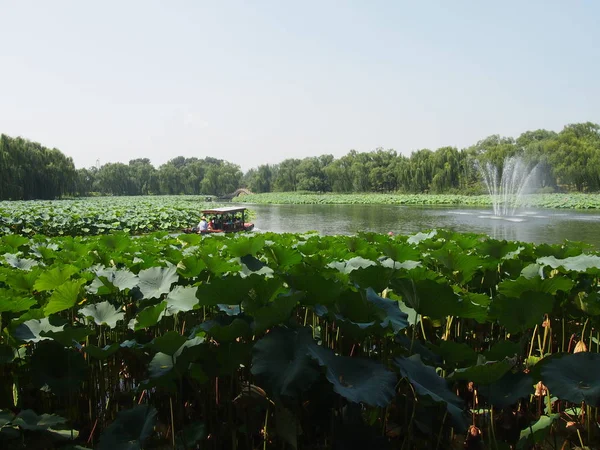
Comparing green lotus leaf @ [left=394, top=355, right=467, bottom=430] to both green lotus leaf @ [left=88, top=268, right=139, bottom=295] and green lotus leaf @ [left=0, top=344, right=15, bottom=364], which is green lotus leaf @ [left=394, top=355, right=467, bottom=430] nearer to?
green lotus leaf @ [left=88, top=268, right=139, bottom=295]

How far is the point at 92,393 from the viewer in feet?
5.32

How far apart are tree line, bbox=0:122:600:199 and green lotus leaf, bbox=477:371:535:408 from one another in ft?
136

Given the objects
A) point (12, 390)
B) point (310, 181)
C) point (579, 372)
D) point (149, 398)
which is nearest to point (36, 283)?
point (12, 390)

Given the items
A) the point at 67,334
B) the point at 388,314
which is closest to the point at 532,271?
the point at 388,314

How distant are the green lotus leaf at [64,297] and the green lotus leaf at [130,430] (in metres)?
0.50

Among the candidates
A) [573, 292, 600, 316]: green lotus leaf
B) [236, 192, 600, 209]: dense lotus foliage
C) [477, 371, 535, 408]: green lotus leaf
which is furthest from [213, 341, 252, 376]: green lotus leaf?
[236, 192, 600, 209]: dense lotus foliage

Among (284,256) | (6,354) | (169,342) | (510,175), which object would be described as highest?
(510,175)

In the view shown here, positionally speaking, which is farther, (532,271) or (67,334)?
(532,271)

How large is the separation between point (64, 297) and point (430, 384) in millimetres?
1226

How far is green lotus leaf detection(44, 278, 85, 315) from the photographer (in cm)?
154

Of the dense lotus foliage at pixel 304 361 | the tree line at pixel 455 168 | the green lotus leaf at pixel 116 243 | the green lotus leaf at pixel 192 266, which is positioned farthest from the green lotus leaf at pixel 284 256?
the tree line at pixel 455 168

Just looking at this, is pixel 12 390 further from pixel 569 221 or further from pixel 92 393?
pixel 569 221

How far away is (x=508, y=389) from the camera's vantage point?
116cm

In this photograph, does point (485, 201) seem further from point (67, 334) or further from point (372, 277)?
point (67, 334)
